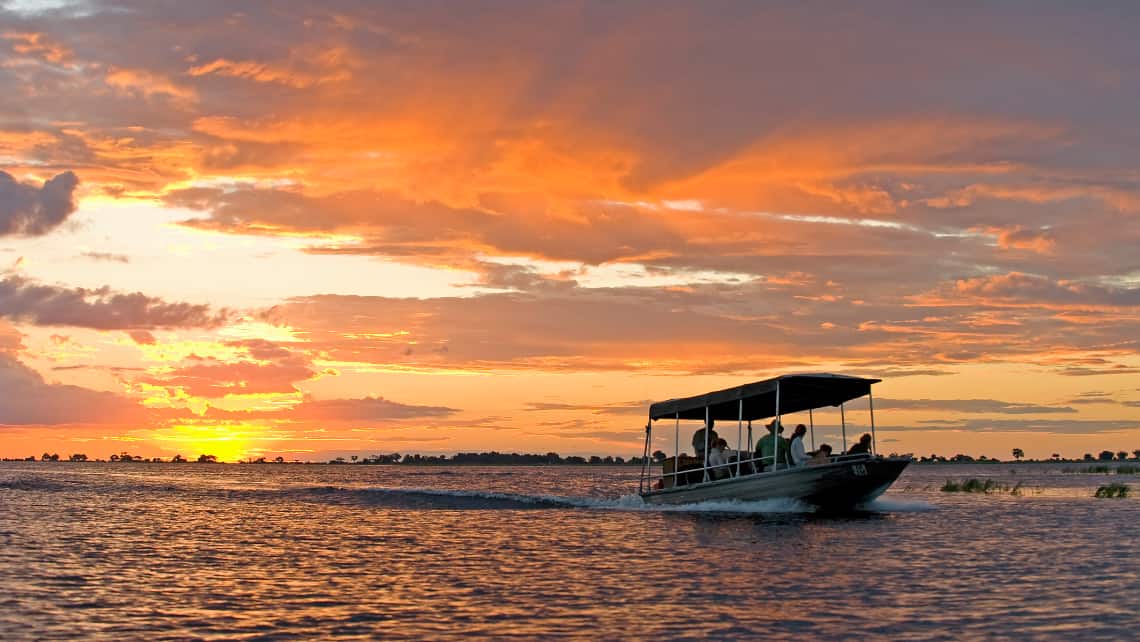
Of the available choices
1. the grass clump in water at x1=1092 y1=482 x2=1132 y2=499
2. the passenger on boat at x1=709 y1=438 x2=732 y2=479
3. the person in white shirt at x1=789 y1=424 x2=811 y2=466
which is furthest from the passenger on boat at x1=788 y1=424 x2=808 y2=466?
the grass clump in water at x1=1092 y1=482 x2=1132 y2=499

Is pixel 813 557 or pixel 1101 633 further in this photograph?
pixel 813 557

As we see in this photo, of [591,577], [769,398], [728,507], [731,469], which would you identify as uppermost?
[769,398]

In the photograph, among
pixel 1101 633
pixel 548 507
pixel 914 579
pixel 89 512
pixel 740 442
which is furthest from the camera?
pixel 548 507

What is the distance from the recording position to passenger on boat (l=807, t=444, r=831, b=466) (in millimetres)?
37562

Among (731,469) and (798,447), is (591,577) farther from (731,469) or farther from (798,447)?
(731,469)

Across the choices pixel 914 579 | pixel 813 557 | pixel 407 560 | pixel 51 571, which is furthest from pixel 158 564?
pixel 914 579

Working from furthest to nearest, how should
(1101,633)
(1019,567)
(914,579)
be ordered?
(1019,567), (914,579), (1101,633)

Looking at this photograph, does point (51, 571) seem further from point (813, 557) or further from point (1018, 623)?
point (1018, 623)

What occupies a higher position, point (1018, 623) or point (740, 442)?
point (740, 442)

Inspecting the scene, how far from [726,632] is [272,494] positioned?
59.9 meters

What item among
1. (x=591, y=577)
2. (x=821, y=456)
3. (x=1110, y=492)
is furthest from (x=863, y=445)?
(x=1110, y=492)

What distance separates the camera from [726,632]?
16922 mm

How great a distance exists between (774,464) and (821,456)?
1.69 m

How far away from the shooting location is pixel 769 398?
40.5 metres
